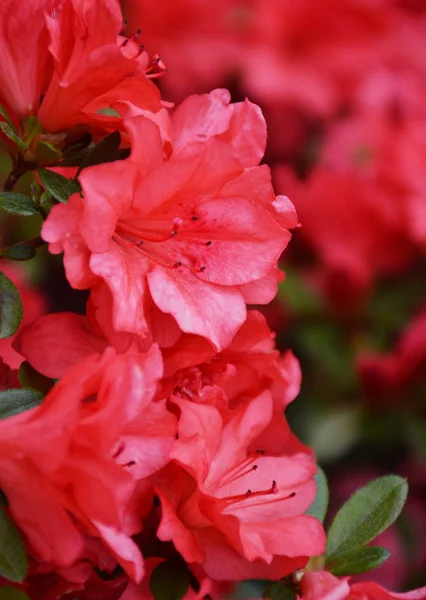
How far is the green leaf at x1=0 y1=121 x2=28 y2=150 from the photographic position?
0.78m

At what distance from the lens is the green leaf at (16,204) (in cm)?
75

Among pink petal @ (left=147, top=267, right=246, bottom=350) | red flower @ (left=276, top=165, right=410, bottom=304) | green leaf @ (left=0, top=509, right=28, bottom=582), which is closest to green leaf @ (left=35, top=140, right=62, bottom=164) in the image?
pink petal @ (left=147, top=267, right=246, bottom=350)

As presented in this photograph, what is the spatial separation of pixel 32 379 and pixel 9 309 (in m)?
0.07

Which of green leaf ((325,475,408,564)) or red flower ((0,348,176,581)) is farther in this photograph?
green leaf ((325,475,408,564))

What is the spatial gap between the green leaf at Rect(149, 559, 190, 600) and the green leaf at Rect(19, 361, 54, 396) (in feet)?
0.56

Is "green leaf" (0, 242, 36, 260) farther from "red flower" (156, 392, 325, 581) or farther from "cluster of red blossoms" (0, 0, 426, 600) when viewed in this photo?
"red flower" (156, 392, 325, 581)

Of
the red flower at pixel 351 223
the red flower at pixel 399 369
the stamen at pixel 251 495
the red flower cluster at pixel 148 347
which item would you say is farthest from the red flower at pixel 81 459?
the red flower at pixel 351 223

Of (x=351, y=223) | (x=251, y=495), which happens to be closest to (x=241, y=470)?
(x=251, y=495)

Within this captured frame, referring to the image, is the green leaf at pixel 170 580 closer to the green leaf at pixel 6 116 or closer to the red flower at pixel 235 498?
the red flower at pixel 235 498

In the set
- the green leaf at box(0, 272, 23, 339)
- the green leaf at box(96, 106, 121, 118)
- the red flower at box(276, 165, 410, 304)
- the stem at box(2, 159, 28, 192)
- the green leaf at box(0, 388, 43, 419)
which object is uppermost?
the green leaf at box(96, 106, 121, 118)

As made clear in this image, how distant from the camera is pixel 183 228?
2.64 feet

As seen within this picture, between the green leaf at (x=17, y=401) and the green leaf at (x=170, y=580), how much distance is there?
17 cm

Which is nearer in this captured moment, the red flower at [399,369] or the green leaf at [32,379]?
the green leaf at [32,379]

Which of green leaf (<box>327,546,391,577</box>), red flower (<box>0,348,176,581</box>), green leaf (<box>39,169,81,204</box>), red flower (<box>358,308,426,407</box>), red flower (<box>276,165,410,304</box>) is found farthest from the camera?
red flower (<box>276,165,410,304</box>)
